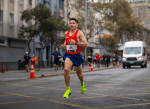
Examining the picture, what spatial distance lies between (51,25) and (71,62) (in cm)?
2092

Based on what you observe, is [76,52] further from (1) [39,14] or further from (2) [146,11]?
(2) [146,11]

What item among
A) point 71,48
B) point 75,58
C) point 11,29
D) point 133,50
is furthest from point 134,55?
point 71,48

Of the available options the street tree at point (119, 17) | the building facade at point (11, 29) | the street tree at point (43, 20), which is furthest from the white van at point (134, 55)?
the street tree at point (119, 17)

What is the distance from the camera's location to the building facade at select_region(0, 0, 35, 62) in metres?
26.7

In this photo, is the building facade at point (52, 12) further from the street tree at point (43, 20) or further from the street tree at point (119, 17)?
the street tree at point (119, 17)

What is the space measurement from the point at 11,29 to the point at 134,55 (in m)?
13.4

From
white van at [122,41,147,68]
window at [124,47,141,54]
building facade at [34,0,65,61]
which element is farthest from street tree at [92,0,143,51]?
window at [124,47,141,54]

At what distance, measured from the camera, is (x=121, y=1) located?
165ft

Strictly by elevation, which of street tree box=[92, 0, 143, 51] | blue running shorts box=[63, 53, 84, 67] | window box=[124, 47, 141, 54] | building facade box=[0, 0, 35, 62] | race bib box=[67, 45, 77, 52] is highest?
street tree box=[92, 0, 143, 51]

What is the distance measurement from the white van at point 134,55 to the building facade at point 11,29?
12.0m

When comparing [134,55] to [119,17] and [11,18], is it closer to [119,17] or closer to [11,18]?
[11,18]

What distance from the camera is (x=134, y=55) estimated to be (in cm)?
2769

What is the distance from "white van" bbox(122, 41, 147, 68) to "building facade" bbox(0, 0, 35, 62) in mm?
11997

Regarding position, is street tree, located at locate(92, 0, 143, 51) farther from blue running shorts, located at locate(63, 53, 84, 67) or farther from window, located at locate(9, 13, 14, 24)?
blue running shorts, located at locate(63, 53, 84, 67)
